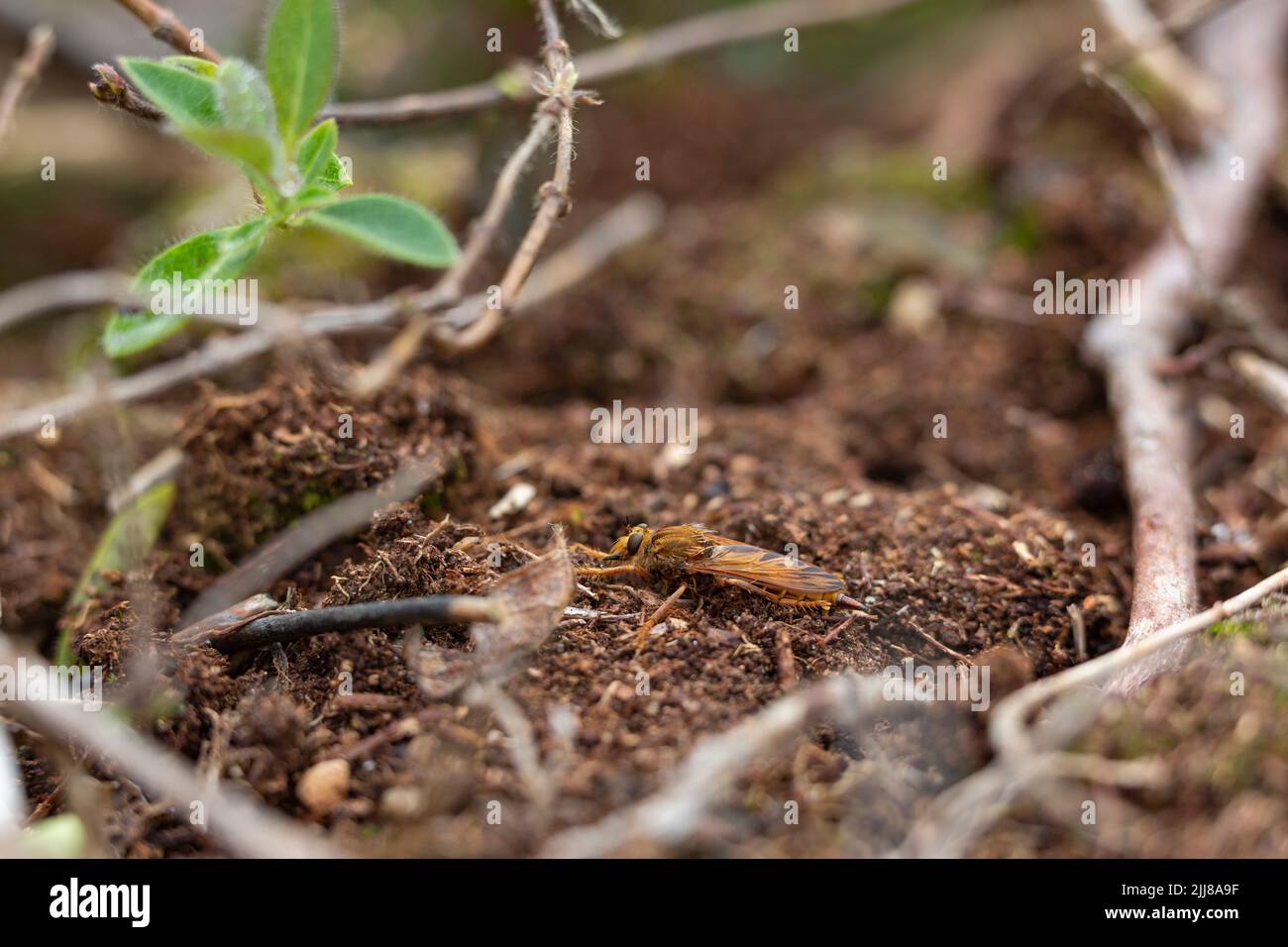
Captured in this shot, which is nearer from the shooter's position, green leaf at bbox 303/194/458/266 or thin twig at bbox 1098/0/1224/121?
green leaf at bbox 303/194/458/266

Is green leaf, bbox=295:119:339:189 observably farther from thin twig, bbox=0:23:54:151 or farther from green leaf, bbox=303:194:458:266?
thin twig, bbox=0:23:54:151

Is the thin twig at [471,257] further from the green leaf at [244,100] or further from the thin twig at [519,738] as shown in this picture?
the thin twig at [519,738]

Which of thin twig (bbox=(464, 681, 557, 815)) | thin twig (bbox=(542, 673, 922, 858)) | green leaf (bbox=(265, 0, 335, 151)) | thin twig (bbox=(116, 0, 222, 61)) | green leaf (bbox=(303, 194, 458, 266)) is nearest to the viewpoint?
thin twig (bbox=(542, 673, 922, 858))

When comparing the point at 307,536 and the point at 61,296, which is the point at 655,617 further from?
the point at 61,296

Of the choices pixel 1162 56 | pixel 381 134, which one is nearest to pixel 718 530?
pixel 381 134

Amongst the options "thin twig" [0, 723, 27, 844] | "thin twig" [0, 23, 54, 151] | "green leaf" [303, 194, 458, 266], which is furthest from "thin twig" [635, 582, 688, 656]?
"thin twig" [0, 23, 54, 151]

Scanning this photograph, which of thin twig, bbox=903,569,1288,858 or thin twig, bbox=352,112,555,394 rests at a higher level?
thin twig, bbox=352,112,555,394
